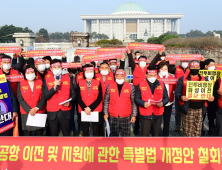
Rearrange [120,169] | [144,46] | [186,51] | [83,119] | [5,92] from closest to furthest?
[120,169] < [5,92] < [83,119] < [144,46] < [186,51]

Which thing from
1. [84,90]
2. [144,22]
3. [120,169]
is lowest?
[120,169]

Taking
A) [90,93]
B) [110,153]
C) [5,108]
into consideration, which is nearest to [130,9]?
[90,93]

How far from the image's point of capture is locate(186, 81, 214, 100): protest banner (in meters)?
3.90

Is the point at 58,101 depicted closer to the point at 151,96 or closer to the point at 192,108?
the point at 151,96

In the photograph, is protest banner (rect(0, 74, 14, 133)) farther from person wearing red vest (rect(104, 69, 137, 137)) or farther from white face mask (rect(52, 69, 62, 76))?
person wearing red vest (rect(104, 69, 137, 137))

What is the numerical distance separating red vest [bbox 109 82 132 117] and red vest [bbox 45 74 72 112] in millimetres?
917

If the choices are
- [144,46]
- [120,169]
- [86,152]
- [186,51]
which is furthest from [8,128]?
[186,51]

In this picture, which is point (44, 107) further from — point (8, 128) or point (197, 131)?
point (197, 131)

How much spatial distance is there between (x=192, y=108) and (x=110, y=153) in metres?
2.07

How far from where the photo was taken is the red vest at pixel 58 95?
4.20 m

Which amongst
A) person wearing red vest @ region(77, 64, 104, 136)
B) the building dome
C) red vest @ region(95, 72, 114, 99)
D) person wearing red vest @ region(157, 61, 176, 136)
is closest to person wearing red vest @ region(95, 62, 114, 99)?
red vest @ region(95, 72, 114, 99)

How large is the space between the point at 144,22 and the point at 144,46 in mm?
108491

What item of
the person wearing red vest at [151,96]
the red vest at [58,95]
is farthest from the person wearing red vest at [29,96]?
the person wearing red vest at [151,96]

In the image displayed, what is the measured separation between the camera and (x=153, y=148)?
3.06 m
